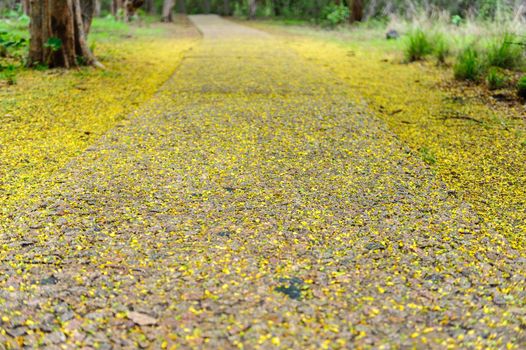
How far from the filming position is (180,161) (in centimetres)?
296

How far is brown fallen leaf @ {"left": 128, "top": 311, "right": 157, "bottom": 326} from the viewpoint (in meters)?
1.50

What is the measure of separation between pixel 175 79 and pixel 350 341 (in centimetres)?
474

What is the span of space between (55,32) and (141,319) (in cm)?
546

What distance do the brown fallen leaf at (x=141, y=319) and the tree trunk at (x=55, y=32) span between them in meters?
5.17

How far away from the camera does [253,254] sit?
1.92 m

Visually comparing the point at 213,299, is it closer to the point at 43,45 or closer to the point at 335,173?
the point at 335,173

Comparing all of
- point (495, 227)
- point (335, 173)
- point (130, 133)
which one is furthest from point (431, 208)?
point (130, 133)

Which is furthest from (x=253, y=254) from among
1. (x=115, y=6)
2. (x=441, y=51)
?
(x=115, y=6)

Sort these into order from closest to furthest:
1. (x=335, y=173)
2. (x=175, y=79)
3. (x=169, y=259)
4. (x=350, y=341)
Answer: (x=350, y=341) < (x=169, y=259) < (x=335, y=173) < (x=175, y=79)

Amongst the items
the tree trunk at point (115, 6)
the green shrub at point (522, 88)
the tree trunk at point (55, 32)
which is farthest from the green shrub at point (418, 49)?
the tree trunk at point (115, 6)

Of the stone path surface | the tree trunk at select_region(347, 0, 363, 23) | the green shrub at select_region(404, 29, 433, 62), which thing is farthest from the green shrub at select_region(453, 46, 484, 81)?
the tree trunk at select_region(347, 0, 363, 23)

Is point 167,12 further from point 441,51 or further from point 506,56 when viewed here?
point 506,56

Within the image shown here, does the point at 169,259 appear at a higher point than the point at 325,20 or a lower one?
lower

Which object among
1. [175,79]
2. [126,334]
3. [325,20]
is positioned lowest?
[126,334]
